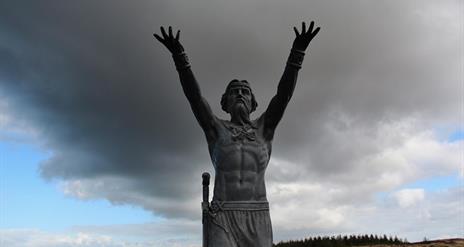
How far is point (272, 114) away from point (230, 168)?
1145mm

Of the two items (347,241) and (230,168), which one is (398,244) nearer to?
(347,241)

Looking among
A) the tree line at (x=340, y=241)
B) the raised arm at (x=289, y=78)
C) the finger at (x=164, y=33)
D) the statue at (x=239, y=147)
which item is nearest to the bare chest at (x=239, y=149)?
the statue at (x=239, y=147)

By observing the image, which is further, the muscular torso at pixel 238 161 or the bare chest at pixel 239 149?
the bare chest at pixel 239 149

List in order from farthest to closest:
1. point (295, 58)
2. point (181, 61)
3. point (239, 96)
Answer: point (239, 96) < point (295, 58) < point (181, 61)

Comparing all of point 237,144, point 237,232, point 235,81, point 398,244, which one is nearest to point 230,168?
point 237,144

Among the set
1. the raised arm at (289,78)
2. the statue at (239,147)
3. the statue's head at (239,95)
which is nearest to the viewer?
the statue at (239,147)

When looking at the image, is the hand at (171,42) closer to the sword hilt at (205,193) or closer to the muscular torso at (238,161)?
the muscular torso at (238,161)

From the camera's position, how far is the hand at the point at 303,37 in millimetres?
7422

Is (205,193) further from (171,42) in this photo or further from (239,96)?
(171,42)

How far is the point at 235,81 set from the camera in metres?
7.71

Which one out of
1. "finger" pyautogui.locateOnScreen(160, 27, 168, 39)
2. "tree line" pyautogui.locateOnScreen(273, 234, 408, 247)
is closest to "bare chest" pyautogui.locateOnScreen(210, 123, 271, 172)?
"finger" pyautogui.locateOnScreen(160, 27, 168, 39)

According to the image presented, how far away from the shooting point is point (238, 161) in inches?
278

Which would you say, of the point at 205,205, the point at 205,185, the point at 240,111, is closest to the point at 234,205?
the point at 205,205

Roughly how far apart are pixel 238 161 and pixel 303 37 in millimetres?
2048
